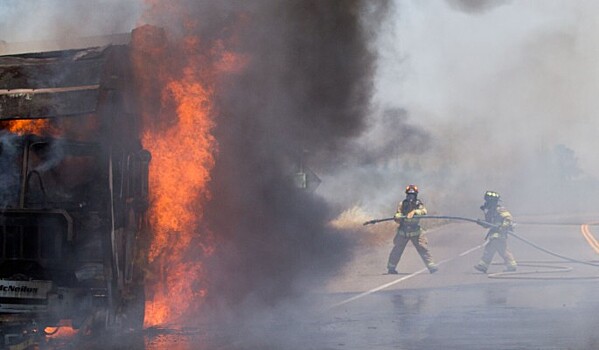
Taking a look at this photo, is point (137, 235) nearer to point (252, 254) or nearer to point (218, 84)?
point (218, 84)

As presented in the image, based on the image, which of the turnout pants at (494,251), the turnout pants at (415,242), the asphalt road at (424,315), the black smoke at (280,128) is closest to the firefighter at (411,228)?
the turnout pants at (415,242)

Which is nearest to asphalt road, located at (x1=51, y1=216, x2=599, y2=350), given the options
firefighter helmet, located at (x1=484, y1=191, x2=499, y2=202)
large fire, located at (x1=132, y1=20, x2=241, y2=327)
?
large fire, located at (x1=132, y1=20, x2=241, y2=327)

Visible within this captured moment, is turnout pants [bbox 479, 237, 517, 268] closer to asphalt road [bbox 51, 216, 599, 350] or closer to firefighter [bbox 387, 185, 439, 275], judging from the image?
asphalt road [bbox 51, 216, 599, 350]

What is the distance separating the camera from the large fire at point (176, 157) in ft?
42.4

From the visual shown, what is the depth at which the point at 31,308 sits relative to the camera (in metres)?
10.6

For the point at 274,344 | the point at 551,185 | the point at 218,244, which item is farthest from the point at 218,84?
the point at 551,185

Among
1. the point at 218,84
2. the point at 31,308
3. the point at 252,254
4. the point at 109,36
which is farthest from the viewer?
the point at 109,36

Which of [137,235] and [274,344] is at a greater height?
[137,235]

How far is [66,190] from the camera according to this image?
37.2 feet

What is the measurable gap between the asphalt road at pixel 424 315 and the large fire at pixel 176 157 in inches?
35.9

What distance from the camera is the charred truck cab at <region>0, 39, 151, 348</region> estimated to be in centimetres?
1093

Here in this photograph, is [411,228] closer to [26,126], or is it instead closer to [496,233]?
[496,233]

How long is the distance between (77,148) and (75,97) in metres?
0.58

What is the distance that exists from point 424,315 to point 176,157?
3.99m
